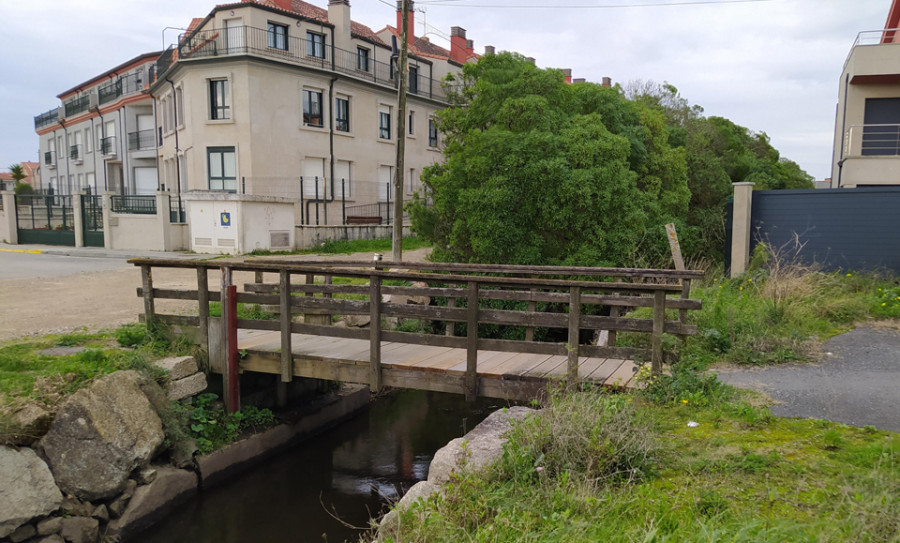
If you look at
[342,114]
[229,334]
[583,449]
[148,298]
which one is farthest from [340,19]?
[583,449]

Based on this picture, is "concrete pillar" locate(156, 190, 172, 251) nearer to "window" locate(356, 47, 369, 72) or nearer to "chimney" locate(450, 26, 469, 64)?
"window" locate(356, 47, 369, 72)

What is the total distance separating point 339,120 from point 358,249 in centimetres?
840

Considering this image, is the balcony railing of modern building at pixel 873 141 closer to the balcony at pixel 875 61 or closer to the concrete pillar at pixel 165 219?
the balcony at pixel 875 61

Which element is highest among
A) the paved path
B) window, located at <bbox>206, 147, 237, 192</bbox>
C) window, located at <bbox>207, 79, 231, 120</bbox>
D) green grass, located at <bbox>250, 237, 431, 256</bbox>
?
window, located at <bbox>207, 79, 231, 120</bbox>

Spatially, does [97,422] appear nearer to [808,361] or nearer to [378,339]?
[378,339]

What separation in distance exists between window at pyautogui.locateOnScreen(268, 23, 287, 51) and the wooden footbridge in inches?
814

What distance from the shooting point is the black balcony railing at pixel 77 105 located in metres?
41.6

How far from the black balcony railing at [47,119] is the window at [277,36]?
29.2 m

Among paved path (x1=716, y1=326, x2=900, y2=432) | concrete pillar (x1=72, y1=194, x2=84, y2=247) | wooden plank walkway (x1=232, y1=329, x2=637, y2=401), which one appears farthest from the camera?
concrete pillar (x1=72, y1=194, x2=84, y2=247)

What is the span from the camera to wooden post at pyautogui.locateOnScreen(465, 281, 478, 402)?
255 inches

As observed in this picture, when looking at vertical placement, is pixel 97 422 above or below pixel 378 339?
below

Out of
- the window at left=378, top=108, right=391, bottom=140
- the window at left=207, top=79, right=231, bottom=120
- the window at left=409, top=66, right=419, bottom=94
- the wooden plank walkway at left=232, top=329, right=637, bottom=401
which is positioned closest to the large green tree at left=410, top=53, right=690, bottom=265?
the wooden plank walkway at left=232, top=329, right=637, bottom=401

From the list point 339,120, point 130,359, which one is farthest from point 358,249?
point 130,359

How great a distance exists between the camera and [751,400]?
5.74m
